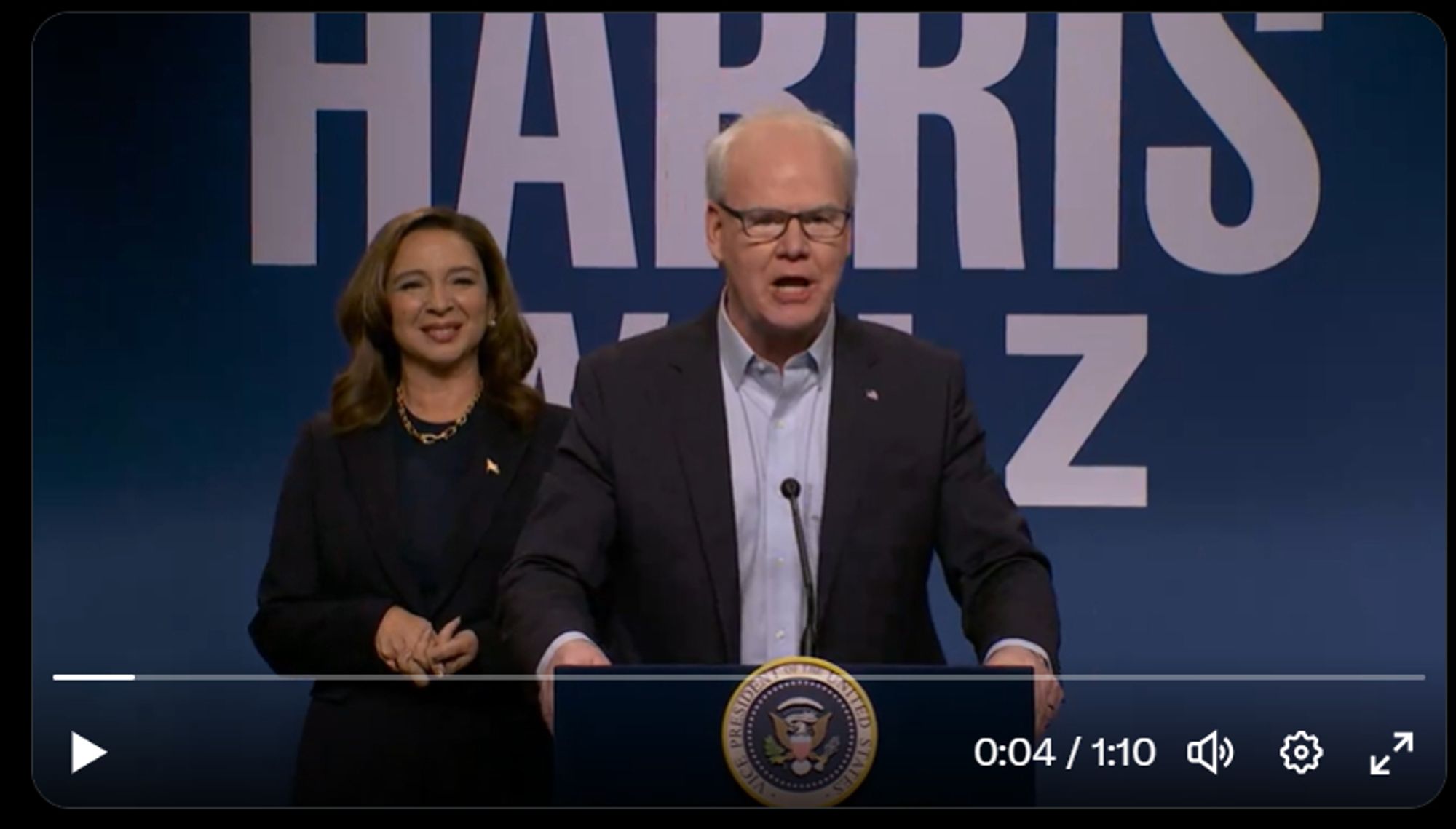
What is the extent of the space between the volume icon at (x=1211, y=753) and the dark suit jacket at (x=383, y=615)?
102 centimetres

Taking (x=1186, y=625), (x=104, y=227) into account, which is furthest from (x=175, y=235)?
(x=1186, y=625)

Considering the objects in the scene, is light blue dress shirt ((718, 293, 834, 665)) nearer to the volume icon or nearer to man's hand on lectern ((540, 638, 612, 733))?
man's hand on lectern ((540, 638, 612, 733))

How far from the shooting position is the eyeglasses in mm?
3092

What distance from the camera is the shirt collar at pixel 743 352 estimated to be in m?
3.20

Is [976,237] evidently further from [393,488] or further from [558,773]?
[558,773]

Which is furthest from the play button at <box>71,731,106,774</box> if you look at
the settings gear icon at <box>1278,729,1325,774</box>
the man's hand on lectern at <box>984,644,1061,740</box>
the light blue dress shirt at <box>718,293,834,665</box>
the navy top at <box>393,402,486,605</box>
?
the settings gear icon at <box>1278,729,1325,774</box>

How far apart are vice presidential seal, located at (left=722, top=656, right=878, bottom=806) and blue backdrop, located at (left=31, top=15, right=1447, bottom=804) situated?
762 millimetres

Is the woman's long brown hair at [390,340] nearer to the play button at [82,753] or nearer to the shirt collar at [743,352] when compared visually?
the shirt collar at [743,352]

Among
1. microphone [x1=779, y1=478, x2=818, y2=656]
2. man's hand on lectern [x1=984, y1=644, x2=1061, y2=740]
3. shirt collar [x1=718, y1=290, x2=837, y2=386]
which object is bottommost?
man's hand on lectern [x1=984, y1=644, x2=1061, y2=740]

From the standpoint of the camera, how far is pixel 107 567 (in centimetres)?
349

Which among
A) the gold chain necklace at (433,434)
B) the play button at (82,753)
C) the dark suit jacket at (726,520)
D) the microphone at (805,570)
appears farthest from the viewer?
the gold chain necklace at (433,434)

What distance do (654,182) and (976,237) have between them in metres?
0.55
